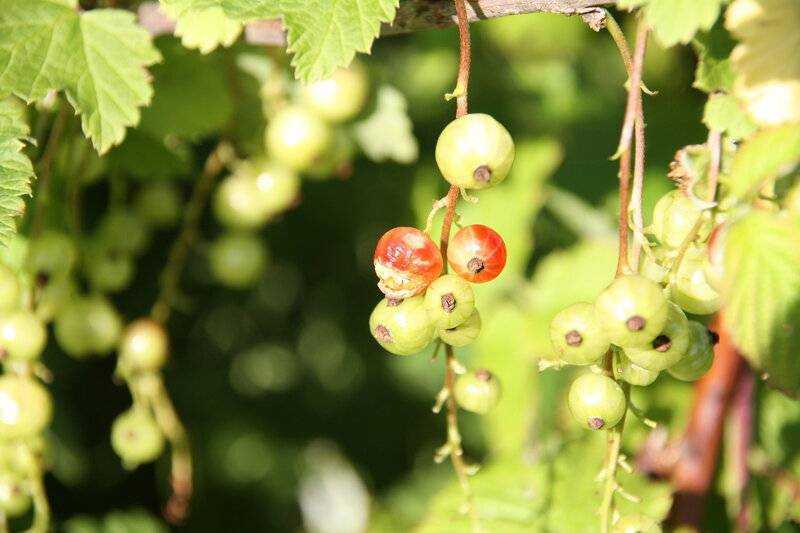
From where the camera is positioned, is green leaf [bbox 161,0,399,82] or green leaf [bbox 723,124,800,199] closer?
green leaf [bbox 723,124,800,199]

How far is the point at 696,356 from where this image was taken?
1089 millimetres

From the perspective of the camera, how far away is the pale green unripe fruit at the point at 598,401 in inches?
40.4

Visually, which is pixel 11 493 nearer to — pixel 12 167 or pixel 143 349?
pixel 143 349

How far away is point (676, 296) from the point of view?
113 cm

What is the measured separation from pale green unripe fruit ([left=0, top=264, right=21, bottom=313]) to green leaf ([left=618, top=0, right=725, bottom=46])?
1.00 meters

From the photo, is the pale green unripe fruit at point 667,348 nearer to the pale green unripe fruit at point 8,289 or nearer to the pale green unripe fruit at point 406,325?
the pale green unripe fruit at point 406,325

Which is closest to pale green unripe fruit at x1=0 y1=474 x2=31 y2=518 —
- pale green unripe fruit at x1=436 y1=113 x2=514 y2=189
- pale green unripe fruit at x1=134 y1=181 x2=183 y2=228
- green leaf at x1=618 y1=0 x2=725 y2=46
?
pale green unripe fruit at x1=134 y1=181 x2=183 y2=228

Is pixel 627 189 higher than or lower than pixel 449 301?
higher

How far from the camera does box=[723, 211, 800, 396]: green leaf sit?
98cm

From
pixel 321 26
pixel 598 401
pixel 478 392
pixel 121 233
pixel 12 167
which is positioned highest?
pixel 321 26

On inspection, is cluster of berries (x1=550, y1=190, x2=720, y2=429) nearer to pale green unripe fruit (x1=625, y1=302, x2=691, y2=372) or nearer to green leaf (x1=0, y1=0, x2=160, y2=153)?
pale green unripe fruit (x1=625, y1=302, x2=691, y2=372)

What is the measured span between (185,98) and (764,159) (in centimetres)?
107

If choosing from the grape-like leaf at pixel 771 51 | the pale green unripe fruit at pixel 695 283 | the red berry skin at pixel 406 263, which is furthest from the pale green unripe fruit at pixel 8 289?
the grape-like leaf at pixel 771 51

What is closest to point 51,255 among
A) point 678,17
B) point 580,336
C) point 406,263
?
point 406,263
